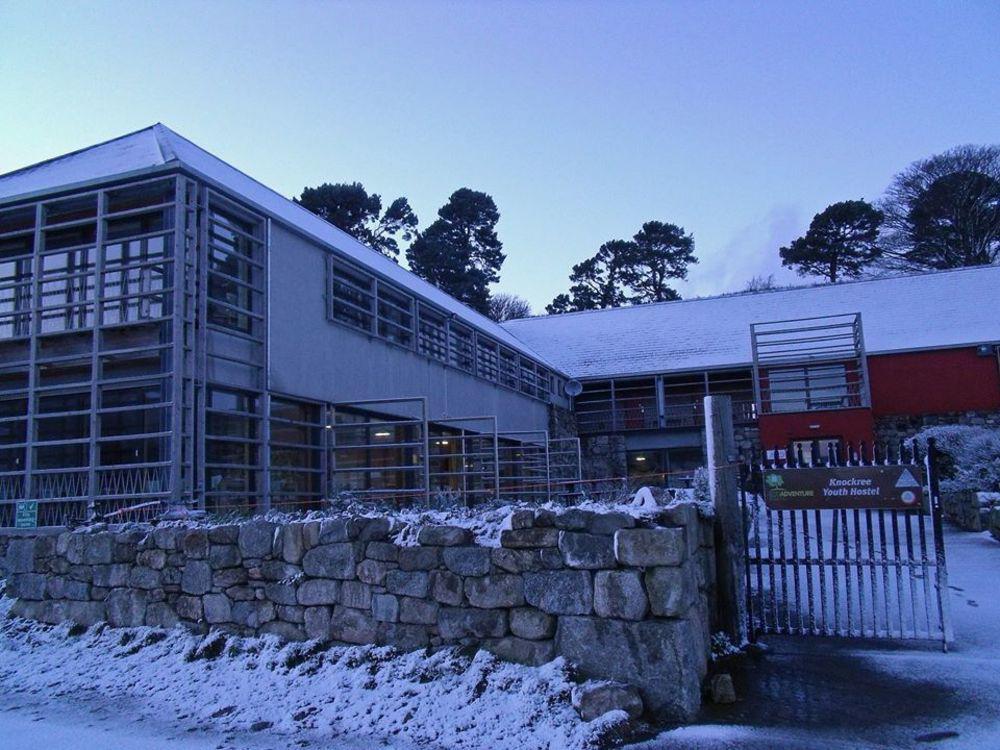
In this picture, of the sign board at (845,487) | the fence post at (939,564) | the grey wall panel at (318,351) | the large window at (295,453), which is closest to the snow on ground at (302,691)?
the sign board at (845,487)

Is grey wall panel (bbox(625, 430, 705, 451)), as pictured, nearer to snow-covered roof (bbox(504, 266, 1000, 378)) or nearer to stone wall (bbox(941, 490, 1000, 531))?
snow-covered roof (bbox(504, 266, 1000, 378))

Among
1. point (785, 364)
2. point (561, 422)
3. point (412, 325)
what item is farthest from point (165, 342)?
point (785, 364)

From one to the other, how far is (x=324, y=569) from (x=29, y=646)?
325cm

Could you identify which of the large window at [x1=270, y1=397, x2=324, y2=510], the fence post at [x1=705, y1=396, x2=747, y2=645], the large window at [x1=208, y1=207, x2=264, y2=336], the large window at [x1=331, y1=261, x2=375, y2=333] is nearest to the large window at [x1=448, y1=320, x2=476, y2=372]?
the large window at [x1=331, y1=261, x2=375, y2=333]

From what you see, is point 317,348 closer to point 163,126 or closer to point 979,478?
point 163,126

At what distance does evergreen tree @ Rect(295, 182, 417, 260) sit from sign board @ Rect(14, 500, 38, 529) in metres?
36.0

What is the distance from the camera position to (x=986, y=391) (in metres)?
25.4

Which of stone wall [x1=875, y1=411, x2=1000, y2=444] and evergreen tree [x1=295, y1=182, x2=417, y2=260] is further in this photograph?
evergreen tree [x1=295, y1=182, x2=417, y2=260]

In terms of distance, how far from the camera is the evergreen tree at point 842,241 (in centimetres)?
4684

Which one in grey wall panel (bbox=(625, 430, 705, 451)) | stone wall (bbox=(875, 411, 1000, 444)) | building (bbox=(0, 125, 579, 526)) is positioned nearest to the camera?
building (bbox=(0, 125, 579, 526))

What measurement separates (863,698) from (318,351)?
9115 millimetres

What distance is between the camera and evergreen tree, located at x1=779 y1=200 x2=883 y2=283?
154 feet

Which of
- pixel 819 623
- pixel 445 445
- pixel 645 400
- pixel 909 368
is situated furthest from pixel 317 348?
pixel 909 368

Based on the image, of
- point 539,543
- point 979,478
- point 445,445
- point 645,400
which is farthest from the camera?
point 645,400
